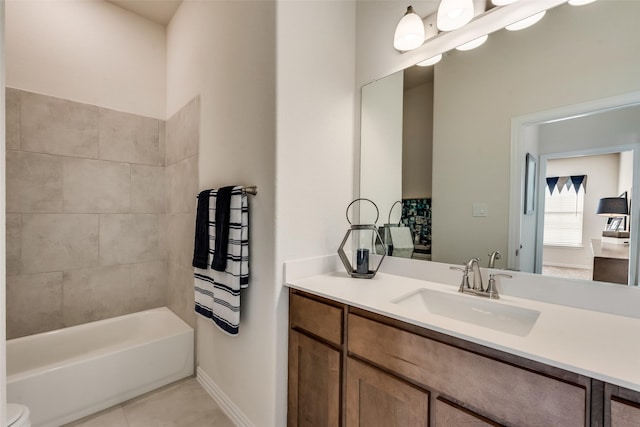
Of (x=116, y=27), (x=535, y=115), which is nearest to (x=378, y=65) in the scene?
(x=535, y=115)

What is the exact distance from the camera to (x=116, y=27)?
2.21m

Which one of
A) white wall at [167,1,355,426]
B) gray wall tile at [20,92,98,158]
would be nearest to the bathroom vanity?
white wall at [167,1,355,426]

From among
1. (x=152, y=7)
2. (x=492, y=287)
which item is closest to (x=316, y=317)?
(x=492, y=287)

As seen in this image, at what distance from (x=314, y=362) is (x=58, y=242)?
2.05m

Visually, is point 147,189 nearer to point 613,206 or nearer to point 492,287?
point 492,287

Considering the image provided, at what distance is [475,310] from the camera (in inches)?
44.6

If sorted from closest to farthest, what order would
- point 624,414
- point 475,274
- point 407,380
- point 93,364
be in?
point 624,414
point 407,380
point 475,274
point 93,364

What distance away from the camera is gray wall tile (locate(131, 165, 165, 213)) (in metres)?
2.31

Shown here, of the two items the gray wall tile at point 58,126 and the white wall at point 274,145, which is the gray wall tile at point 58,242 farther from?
the white wall at point 274,145

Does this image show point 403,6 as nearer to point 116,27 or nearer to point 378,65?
point 378,65

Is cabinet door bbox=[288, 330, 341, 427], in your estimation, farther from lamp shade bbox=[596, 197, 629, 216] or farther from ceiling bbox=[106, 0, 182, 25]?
ceiling bbox=[106, 0, 182, 25]

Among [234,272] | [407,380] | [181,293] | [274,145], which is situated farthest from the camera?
[181,293]

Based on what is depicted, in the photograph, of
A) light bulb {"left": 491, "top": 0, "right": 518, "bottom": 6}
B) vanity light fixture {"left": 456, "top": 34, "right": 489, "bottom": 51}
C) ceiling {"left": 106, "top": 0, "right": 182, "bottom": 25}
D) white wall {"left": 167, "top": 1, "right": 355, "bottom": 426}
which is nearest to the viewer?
light bulb {"left": 491, "top": 0, "right": 518, "bottom": 6}

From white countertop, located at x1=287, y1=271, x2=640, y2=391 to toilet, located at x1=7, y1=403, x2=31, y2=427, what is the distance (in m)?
1.22
